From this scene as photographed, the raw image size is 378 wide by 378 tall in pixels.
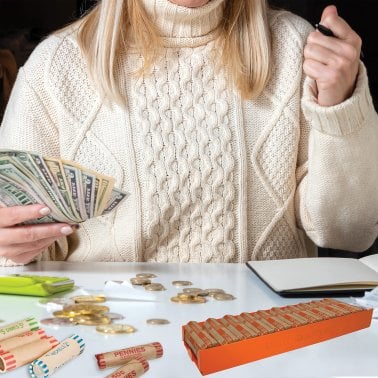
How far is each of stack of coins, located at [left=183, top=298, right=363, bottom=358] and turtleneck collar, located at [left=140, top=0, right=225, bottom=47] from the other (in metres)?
0.72

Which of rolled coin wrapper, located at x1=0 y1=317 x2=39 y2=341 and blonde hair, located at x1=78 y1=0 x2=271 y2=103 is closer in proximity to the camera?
rolled coin wrapper, located at x1=0 y1=317 x2=39 y2=341

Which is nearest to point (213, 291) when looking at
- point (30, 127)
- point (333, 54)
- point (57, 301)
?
point (57, 301)

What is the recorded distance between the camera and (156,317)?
1.05 metres

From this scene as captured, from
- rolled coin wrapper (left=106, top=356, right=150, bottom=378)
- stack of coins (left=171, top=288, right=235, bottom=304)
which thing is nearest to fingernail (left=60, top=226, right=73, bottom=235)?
stack of coins (left=171, top=288, right=235, bottom=304)

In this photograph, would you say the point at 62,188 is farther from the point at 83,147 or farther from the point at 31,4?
the point at 31,4

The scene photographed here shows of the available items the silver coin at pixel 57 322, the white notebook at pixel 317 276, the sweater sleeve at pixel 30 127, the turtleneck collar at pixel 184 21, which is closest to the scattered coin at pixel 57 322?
the silver coin at pixel 57 322

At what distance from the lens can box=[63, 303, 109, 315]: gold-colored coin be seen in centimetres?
106

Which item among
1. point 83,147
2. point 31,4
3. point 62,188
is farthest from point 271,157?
point 31,4

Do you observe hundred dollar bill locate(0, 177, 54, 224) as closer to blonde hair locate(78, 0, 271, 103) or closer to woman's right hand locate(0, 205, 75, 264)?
woman's right hand locate(0, 205, 75, 264)

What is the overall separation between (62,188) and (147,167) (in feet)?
1.08

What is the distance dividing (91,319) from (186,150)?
0.57 meters

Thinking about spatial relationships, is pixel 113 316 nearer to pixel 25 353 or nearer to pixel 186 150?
pixel 25 353

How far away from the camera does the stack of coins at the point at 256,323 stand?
2.93 ft

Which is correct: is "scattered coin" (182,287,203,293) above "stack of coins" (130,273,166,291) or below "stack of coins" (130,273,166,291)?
below
